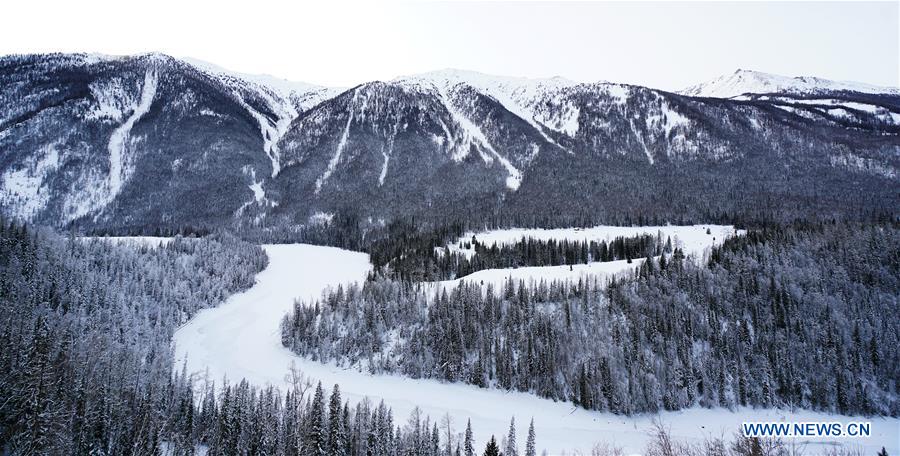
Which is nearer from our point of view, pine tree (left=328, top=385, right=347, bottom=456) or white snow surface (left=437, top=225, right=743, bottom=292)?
pine tree (left=328, top=385, right=347, bottom=456)

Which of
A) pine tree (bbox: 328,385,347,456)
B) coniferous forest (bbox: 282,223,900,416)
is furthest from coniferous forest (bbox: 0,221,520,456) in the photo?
coniferous forest (bbox: 282,223,900,416)

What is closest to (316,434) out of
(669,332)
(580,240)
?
(669,332)

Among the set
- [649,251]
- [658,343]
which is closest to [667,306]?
[658,343]

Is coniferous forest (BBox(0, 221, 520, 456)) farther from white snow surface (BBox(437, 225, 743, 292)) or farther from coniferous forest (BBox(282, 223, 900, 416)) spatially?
white snow surface (BBox(437, 225, 743, 292))

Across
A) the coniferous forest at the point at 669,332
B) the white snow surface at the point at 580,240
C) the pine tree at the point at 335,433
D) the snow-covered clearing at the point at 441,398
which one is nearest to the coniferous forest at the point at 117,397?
the pine tree at the point at 335,433

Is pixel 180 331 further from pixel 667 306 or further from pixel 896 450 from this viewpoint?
pixel 896 450

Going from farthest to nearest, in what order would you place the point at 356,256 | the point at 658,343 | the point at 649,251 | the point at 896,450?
the point at 356,256
the point at 649,251
the point at 658,343
the point at 896,450

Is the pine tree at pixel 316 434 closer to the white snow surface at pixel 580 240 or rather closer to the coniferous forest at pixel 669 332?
the coniferous forest at pixel 669 332

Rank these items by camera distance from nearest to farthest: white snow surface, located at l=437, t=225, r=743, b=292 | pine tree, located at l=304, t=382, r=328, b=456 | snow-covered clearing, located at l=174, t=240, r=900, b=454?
pine tree, located at l=304, t=382, r=328, b=456 < snow-covered clearing, located at l=174, t=240, r=900, b=454 < white snow surface, located at l=437, t=225, r=743, b=292
